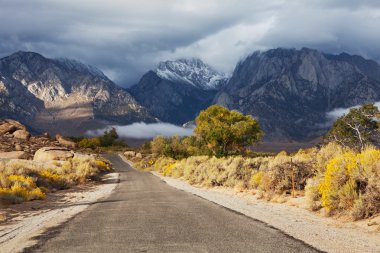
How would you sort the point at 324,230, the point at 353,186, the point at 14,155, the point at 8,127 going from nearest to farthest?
the point at 324,230, the point at 353,186, the point at 14,155, the point at 8,127

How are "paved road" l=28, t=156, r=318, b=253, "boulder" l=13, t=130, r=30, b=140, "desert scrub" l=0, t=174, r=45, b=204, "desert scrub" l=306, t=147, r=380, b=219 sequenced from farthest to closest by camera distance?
"boulder" l=13, t=130, r=30, b=140
"desert scrub" l=0, t=174, r=45, b=204
"desert scrub" l=306, t=147, r=380, b=219
"paved road" l=28, t=156, r=318, b=253

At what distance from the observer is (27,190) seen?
2461 cm

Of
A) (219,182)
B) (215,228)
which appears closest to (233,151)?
(219,182)

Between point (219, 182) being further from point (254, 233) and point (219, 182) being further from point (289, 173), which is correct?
point (254, 233)

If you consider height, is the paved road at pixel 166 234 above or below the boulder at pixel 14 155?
below

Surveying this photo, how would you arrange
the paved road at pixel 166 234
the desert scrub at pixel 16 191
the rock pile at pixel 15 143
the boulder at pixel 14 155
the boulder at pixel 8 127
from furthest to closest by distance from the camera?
the boulder at pixel 8 127 < the rock pile at pixel 15 143 < the boulder at pixel 14 155 < the desert scrub at pixel 16 191 < the paved road at pixel 166 234

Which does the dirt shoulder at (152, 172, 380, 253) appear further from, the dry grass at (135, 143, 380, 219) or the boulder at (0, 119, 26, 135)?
the boulder at (0, 119, 26, 135)

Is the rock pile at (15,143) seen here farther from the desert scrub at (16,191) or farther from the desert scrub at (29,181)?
the desert scrub at (16,191)

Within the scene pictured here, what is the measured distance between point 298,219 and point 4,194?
1410 cm

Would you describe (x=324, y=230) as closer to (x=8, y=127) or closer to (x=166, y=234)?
(x=166, y=234)

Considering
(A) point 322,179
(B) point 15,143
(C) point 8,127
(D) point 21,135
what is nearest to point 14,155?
(B) point 15,143

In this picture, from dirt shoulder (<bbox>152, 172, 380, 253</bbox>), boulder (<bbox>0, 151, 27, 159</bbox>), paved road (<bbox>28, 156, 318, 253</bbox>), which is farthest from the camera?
boulder (<bbox>0, 151, 27, 159</bbox>)

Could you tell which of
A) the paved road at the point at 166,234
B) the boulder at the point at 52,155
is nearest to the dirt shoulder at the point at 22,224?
the paved road at the point at 166,234

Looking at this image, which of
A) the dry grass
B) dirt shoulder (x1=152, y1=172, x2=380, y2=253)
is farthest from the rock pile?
dirt shoulder (x1=152, y1=172, x2=380, y2=253)
